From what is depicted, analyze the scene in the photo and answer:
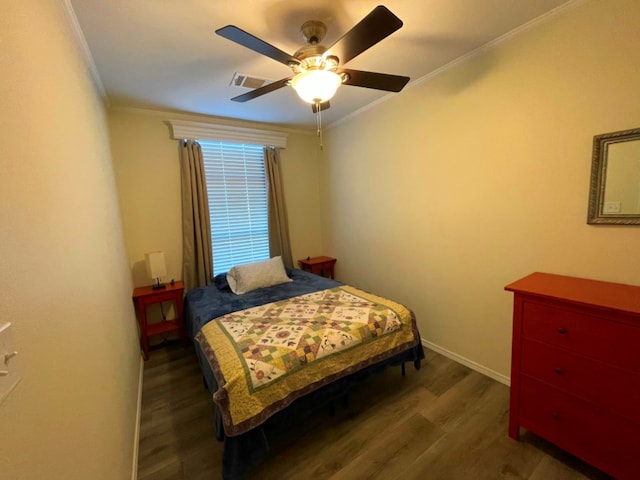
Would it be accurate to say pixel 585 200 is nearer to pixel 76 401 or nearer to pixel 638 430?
pixel 638 430

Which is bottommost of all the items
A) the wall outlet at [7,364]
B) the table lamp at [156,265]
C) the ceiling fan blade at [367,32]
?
the table lamp at [156,265]

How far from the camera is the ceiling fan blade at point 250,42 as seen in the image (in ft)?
Answer: 4.00

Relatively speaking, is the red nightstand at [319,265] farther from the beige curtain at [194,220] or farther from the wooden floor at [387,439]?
the wooden floor at [387,439]

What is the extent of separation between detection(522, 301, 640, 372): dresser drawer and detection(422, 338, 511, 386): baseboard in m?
0.86

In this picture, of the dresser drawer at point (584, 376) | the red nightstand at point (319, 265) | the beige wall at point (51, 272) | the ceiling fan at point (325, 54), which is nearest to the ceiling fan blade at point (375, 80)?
the ceiling fan at point (325, 54)

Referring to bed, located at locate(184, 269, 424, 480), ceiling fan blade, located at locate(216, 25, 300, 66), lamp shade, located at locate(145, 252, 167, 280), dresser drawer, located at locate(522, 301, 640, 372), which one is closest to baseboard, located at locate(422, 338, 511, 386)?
bed, located at locate(184, 269, 424, 480)

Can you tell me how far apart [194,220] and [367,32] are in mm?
2598

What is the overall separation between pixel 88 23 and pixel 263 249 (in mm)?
2639

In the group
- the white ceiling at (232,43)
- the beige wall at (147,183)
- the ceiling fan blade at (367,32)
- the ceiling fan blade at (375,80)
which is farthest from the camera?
the beige wall at (147,183)

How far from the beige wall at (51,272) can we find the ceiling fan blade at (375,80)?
1.35 m

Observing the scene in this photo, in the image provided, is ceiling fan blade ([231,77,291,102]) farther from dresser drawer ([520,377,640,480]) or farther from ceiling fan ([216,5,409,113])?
dresser drawer ([520,377,640,480])

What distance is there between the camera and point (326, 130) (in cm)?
378

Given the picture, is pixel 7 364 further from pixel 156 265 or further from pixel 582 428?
pixel 156 265

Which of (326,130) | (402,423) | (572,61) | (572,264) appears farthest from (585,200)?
(326,130)
